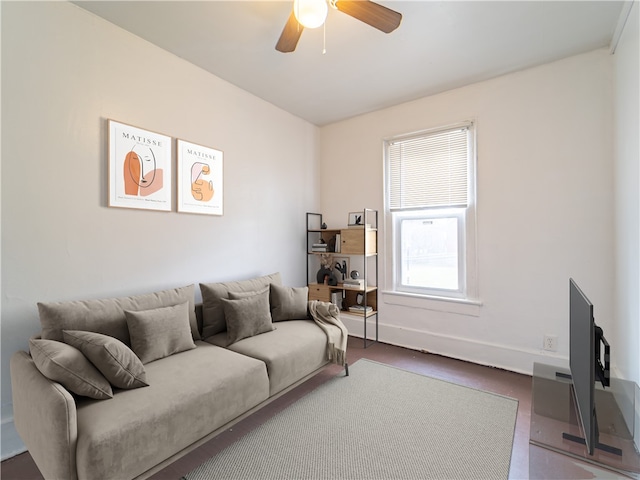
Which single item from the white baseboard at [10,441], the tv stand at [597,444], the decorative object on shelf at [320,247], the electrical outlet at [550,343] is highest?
the decorative object on shelf at [320,247]

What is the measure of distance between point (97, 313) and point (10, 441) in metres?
0.86

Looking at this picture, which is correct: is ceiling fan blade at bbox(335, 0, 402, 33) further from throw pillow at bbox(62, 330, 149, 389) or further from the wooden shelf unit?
throw pillow at bbox(62, 330, 149, 389)

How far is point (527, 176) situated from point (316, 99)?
2.31 metres

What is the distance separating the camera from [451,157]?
332cm

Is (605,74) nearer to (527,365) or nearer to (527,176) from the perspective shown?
(527,176)

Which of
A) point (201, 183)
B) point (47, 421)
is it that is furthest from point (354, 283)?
point (47, 421)

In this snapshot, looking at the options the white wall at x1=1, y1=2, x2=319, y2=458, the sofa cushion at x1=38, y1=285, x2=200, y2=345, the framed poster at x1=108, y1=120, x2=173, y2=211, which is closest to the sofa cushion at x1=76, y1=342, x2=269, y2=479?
the sofa cushion at x1=38, y1=285, x2=200, y2=345

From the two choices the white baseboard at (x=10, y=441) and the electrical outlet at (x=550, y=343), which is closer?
the white baseboard at (x=10, y=441)

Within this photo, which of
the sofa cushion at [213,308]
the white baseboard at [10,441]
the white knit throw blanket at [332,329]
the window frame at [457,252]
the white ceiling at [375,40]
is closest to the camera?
the white baseboard at [10,441]

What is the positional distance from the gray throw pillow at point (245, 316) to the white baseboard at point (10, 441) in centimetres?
129

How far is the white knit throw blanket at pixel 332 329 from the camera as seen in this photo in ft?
8.68

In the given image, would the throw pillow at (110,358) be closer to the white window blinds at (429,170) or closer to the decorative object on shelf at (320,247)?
the decorative object on shelf at (320,247)

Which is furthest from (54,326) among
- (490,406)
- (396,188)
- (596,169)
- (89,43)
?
(596,169)

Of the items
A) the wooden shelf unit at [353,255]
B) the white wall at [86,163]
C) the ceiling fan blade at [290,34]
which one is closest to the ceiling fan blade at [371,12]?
the ceiling fan blade at [290,34]
